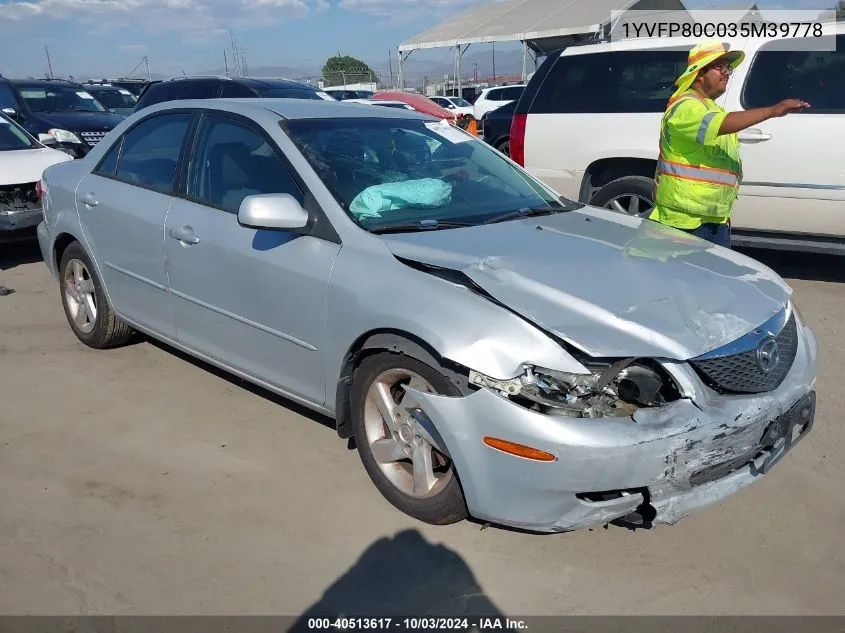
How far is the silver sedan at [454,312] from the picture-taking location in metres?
2.67

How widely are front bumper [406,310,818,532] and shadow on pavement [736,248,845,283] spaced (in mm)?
4317

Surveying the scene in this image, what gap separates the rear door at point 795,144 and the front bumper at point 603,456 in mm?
3549

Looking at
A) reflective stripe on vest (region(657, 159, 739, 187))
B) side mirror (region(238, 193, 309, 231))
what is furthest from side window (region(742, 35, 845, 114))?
side mirror (region(238, 193, 309, 231))

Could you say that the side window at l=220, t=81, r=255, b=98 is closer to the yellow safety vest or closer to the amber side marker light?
the yellow safety vest

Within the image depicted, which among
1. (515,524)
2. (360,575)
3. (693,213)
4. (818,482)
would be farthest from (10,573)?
(693,213)

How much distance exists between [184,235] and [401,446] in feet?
5.62

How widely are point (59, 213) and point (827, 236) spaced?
5589 mm

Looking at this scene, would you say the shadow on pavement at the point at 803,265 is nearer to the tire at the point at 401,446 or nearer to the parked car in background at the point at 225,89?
the tire at the point at 401,446

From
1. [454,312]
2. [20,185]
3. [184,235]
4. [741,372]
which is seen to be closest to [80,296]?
[184,235]

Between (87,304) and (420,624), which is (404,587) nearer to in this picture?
(420,624)

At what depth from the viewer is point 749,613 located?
2.65 m

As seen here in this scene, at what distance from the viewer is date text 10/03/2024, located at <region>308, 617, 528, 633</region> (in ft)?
8.64

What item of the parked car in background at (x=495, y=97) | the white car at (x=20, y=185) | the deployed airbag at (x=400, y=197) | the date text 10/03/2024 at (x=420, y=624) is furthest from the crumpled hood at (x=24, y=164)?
the parked car in background at (x=495, y=97)

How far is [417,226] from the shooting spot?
3.44 m
